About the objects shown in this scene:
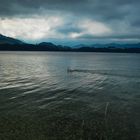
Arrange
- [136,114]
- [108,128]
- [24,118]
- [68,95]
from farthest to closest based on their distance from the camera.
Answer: [68,95]
[136,114]
[24,118]
[108,128]

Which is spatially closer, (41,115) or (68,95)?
(41,115)

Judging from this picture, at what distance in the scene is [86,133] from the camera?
18734mm

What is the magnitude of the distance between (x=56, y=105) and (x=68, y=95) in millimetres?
7167

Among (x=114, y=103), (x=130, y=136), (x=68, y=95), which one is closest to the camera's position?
(x=130, y=136)

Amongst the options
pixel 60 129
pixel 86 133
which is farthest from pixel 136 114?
pixel 60 129

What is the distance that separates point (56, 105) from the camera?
28266 mm

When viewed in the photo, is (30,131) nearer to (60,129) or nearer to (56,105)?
(60,129)

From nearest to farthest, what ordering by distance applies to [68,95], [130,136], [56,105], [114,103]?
[130,136] < [56,105] < [114,103] < [68,95]

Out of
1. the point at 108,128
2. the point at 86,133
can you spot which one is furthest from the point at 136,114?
the point at 86,133

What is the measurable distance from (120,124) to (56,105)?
10430 millimetres

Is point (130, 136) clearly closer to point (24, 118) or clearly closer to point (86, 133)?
point (86, 133)

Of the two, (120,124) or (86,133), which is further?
(120,124)

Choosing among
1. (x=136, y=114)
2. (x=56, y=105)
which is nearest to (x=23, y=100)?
(x=56, y=105)

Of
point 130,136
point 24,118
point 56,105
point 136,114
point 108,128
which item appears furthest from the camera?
point 56,105
